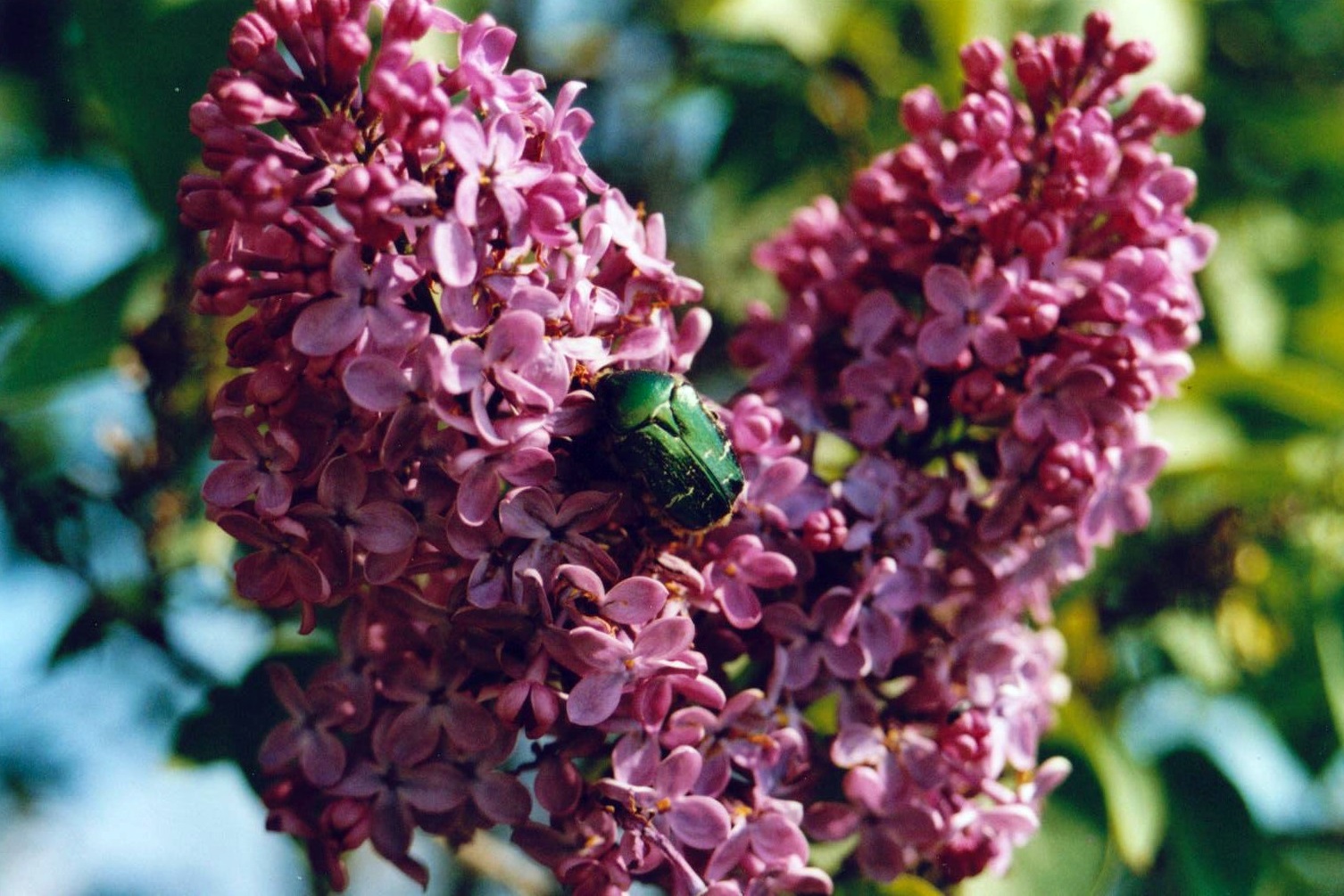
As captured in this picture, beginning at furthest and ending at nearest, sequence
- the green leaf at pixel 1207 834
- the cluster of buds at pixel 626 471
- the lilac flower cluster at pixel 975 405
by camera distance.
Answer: the green leaf at pixel 1207 834, the lilac flower cluster at pixel 975 405, the cluster of buds at pixel 626 471

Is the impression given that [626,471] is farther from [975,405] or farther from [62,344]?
[62,344]

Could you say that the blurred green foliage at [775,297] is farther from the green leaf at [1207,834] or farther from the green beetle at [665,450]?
the green beetle at [665,450]

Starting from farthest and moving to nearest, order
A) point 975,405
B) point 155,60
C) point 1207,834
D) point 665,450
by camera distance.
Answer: point 1207,834, point 155,60, point 975,405, point 665,450

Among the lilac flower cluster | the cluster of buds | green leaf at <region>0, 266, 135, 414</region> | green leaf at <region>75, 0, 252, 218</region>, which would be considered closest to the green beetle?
the cluster of buds

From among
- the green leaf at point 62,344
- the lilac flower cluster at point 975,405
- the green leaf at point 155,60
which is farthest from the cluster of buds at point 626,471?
the green leaf at point 62,344

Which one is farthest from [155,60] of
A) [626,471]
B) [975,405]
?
[975,405]

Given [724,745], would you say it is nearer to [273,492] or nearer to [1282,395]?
[273,492]

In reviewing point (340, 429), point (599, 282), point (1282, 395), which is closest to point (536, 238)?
point (599, 282)
